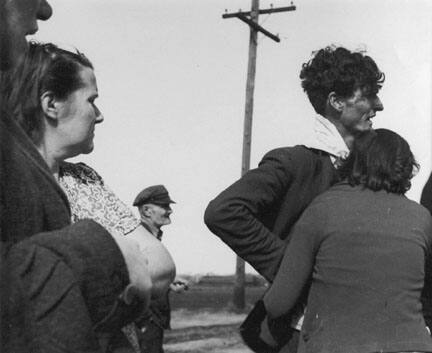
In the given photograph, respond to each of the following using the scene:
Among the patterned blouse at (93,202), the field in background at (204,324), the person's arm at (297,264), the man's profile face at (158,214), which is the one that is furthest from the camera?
the field in background at (204,324)

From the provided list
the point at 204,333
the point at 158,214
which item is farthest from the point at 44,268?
the point at 204,333

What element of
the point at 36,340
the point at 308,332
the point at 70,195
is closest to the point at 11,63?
the point at 36,340

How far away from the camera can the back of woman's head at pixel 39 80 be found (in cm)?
157

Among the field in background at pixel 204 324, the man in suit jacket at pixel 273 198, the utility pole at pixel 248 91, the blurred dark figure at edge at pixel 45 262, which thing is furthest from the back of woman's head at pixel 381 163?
the utility pole at pixel 248 91

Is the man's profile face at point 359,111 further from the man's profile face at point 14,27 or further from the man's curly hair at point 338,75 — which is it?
the man's profile face at point 14,27

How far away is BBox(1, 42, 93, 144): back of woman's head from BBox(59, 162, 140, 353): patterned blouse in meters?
0.24

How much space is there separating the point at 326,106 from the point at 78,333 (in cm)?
230

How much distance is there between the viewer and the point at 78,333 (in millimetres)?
1034

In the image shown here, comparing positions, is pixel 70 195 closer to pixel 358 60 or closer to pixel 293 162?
pixel 293 162

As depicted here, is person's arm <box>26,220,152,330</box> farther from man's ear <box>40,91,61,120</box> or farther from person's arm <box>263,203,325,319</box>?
person's arm <box>263,203,325,319</box>

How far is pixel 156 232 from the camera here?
22.9ft

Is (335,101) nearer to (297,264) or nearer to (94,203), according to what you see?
(297,264)

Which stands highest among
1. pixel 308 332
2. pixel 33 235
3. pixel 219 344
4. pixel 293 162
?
pixel 33 235

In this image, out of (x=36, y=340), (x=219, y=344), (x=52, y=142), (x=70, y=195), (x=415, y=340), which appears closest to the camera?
(x=36, y=340)
